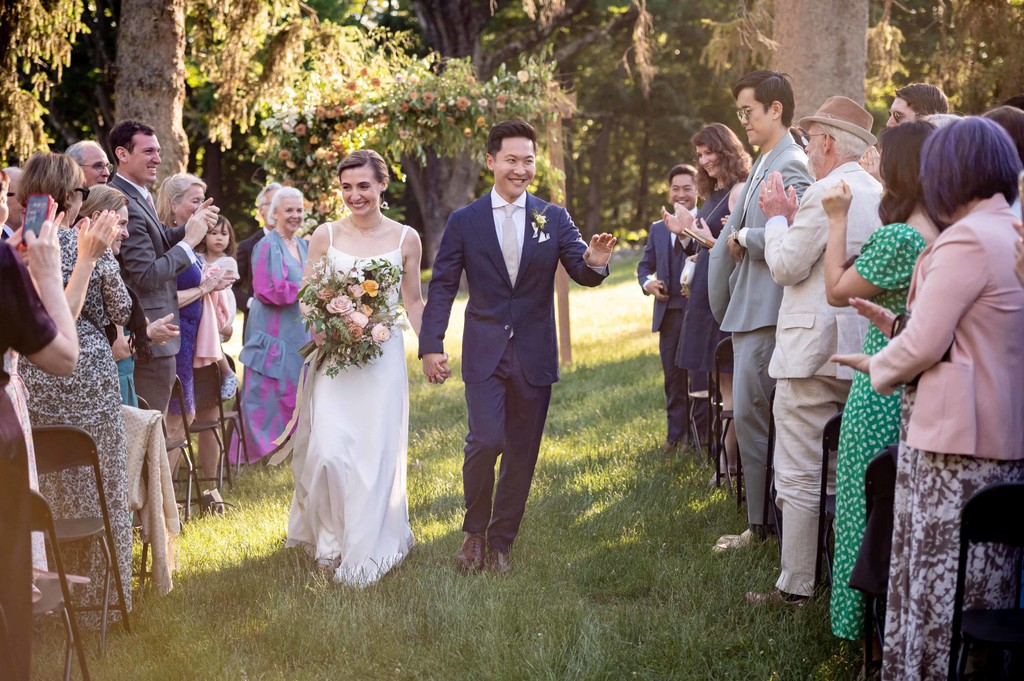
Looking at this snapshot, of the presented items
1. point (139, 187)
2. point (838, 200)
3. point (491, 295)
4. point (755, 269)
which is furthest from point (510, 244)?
point (139, 187)

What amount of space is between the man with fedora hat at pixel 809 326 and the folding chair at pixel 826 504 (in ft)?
0.24

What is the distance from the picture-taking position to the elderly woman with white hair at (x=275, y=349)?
29.7ft

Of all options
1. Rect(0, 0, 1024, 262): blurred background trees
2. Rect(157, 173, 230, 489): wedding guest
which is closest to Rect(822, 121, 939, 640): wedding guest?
Rect(157, 173, 230, 489): wedding guest

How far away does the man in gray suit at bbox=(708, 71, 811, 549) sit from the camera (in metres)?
5.73

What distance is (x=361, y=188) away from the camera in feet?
20.9

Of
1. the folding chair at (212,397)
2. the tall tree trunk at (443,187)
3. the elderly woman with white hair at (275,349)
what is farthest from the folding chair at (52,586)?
the tall tree trunk at (443,187)

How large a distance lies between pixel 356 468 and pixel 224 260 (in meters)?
3.20

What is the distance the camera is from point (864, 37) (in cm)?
948

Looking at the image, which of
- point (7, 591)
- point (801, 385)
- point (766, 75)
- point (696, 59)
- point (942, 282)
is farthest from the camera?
point (696, 59)

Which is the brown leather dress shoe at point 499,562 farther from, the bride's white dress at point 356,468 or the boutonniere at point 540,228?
the boutonniere at point 540,228

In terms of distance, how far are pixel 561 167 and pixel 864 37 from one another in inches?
172

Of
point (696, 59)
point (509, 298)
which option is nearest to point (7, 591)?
point (509, 298)

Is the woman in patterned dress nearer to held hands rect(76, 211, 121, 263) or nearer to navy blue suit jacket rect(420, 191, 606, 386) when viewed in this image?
held hands rect(76, 211, 121, 263)

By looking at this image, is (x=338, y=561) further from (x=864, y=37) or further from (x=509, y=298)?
(x=864, y=37)
